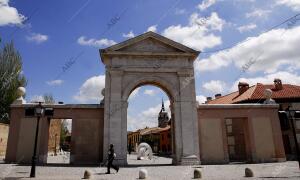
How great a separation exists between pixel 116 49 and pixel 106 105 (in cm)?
410

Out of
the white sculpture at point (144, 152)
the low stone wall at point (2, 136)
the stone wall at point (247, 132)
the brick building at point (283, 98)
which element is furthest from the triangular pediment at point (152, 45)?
the low stone wall at point (2, 136)

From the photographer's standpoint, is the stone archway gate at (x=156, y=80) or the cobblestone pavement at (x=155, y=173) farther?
the stone archway gate at (x=156, y=80)

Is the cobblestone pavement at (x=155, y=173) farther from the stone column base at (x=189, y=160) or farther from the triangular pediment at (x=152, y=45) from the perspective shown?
the triangular pediment at (x=152, y=45)

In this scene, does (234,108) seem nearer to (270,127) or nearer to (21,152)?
(270,127)

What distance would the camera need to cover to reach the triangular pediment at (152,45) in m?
19.6

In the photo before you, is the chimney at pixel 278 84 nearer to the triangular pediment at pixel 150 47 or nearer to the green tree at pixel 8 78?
the triangular pediment at pixel 150 47

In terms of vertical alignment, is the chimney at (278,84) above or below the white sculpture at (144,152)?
above

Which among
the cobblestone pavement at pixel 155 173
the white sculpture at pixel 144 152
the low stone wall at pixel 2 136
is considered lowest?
the cobblestone pavement at pixel 155 173

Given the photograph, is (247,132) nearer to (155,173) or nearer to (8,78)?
(155,173)

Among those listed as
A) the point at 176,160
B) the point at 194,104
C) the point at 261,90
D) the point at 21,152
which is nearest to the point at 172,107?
the point at 194,104

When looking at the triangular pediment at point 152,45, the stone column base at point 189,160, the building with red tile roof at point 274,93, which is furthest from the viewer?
the building with red tile roof at point 274,93

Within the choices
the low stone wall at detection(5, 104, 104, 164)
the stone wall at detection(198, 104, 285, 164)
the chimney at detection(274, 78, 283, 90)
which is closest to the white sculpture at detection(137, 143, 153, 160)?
the stone wall at detection(198, 104, 285, 164)

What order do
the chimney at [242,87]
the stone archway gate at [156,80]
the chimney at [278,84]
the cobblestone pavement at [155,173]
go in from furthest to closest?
the chimney at [242,87], the chimney at [278,84], the stone archway gate at [156,80], the cobblestone pavement at [155,173]

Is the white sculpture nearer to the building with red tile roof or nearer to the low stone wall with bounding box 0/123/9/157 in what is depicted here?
the building with red tile roof
